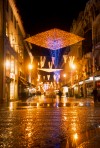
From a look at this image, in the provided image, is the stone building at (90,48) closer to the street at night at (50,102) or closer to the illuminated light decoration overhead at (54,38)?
the street at night at (50,102)

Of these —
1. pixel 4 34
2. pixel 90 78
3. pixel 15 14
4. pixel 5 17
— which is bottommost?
pixel 90 78

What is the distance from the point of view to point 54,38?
92.1 ft

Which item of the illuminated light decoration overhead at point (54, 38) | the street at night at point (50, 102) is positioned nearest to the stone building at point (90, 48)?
the street at night at point (50, 102)

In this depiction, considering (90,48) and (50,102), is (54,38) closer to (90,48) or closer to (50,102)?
(50,102)

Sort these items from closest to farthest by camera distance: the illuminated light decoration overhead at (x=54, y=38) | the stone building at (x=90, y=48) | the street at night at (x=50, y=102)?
the street at night at (x=50, y=102) → the illuminated light decoration overhead at (x=54, y=38) → the stone building at (x=90, y=48)

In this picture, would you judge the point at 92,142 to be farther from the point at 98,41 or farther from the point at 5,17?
the point at 98,41

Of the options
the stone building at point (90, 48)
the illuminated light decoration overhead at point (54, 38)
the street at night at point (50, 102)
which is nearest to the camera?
the street at night at point (50, 102)

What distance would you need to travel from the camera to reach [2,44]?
40.8 meters

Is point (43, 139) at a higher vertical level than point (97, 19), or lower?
lower

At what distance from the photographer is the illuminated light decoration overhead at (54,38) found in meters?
27.0

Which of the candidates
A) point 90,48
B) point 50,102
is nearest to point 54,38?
point 50,102

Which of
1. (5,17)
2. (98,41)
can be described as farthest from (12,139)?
(98,41)

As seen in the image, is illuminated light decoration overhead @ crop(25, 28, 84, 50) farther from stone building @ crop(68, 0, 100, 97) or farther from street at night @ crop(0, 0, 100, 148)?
stone building @ crop(68, 0, 100, 97)

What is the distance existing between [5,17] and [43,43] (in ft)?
47.7
